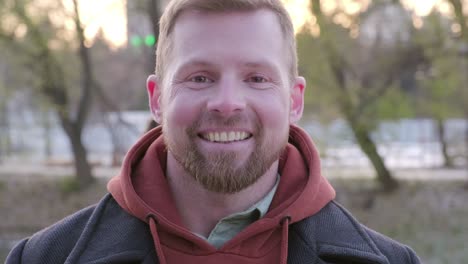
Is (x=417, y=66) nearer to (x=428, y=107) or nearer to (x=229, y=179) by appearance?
(x=428, y=107)

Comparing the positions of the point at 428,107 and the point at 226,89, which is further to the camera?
the point at 428,107

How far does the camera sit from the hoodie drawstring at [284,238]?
213 centimetres

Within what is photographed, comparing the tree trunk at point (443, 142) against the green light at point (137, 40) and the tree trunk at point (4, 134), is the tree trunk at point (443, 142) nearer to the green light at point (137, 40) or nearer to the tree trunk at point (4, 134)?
the green light at point (137, 40)

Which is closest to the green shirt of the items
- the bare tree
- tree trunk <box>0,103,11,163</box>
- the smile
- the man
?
the man

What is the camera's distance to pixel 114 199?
2354 millimetres

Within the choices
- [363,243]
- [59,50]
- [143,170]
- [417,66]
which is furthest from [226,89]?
[59,50]

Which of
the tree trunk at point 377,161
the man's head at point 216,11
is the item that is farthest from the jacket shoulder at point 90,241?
the tree trunk at point 377,161

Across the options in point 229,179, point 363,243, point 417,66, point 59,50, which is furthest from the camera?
point 59,50

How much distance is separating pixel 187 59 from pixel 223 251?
64 cm

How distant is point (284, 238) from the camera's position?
84.9 inches

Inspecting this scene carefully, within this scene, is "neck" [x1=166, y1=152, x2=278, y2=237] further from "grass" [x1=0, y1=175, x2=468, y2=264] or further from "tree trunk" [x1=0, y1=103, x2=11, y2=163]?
"tree trunk" [x1=0, y1=103, x2=11, y2=163]

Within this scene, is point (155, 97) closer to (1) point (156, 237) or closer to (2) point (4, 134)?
(1) point (156, 237)

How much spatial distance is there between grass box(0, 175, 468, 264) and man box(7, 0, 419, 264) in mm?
10232

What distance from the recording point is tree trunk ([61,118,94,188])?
1814cm
